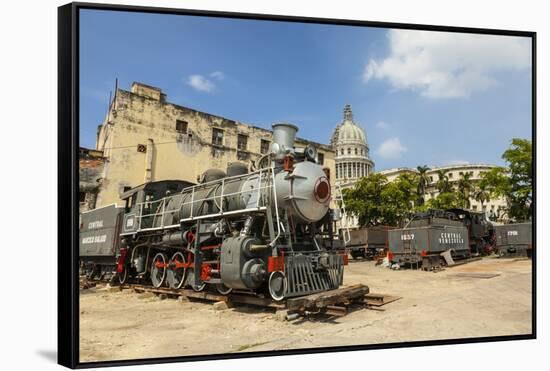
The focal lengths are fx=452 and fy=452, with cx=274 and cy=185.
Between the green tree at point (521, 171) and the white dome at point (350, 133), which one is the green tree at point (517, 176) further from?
the white dome at point (350, 133)

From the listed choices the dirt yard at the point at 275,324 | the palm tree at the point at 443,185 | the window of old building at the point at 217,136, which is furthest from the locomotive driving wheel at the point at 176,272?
the palm tree at the point at 443,185

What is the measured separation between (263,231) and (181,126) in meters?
6.74

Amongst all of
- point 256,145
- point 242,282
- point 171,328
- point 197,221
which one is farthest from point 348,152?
point 171,328

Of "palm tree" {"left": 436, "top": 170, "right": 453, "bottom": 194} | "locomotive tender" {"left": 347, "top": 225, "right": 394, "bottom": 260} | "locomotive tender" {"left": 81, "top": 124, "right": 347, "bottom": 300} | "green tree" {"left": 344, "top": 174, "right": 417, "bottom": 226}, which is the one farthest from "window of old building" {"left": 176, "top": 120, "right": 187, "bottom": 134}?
"locomotive tender" {"left": 347, "top": 225, "right": 394, "bottom": 260}

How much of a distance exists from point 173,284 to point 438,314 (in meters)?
5.05

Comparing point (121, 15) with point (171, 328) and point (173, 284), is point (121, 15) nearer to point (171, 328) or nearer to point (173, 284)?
point (171, 328)

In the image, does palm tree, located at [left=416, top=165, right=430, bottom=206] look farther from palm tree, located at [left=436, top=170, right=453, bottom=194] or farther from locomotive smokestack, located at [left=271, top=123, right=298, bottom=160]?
locomotive smokestack, located at [left=271, top=123, right=298, bottom=160]

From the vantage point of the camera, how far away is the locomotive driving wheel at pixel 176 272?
8.98 metres

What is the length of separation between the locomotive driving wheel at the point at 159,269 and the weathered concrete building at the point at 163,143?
71.6 inches

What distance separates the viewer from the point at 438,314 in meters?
7.06

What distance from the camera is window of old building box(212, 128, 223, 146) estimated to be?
13.0 metres

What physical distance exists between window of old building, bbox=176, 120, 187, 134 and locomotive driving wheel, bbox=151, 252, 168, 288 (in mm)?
4496

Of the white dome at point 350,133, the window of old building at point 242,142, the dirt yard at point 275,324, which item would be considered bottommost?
the dirt yard at point 275,324

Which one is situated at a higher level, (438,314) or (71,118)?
(71,118)
